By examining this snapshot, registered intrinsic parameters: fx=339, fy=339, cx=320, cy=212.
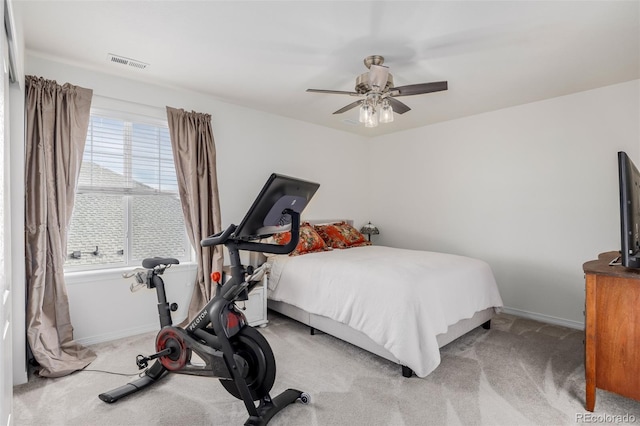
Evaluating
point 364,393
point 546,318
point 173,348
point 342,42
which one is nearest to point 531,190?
point 546,318

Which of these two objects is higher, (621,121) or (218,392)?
(621,121)

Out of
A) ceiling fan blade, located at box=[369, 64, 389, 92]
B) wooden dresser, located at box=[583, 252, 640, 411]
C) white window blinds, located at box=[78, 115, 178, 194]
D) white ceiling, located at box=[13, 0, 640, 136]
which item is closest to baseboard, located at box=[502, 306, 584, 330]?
wooden dresser, located at box=[583, 252, 640, 411]

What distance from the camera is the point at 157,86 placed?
134 inches

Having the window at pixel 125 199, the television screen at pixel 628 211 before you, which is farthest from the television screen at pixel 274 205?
the window at pixel 125 199

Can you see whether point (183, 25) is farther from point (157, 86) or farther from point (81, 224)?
point (81, 224)

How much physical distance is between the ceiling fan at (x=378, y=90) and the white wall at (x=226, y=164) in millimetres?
1632

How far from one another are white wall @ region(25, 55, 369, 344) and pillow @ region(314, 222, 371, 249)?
441mm

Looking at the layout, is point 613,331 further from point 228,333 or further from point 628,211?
point 228,333

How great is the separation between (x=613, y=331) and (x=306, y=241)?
2.70 m

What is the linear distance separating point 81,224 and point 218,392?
6.54 feet

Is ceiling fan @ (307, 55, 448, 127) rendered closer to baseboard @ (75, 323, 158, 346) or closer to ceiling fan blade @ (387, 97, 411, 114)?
ceiling fan blade @ (387, 97, 411, 114)

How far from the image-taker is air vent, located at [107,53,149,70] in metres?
2.76

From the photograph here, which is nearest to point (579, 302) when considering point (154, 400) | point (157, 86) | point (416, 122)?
point (416, 122)

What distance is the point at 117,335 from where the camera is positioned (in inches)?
122
